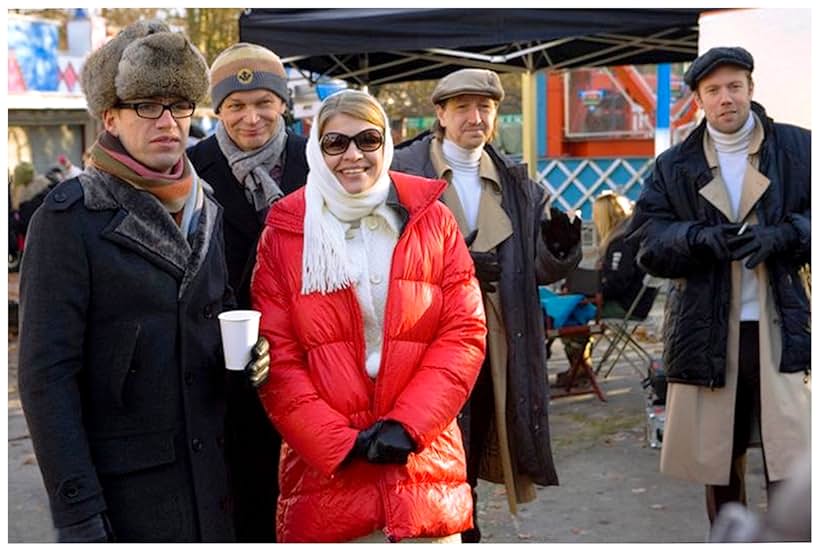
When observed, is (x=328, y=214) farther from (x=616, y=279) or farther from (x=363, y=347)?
(x=616, y=279)

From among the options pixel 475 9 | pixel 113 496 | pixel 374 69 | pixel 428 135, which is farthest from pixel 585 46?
pixel 113 496

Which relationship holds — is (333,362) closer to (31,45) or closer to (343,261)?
(343,261)

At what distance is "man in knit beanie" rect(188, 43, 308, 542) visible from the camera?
3.44 metres

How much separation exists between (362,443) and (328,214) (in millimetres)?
653

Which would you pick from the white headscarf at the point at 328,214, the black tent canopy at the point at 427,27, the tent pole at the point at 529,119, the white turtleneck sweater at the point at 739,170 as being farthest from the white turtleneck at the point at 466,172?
the tent pole at the point at 529,119

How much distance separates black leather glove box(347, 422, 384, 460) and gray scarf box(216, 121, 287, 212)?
36.7 inches

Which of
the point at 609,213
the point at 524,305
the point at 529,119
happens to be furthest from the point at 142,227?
the point at 529,119

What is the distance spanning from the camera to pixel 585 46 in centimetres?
1012

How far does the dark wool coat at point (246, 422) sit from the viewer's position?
3.40 m

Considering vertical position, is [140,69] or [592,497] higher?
[140,69]

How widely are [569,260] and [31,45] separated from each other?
20.0m

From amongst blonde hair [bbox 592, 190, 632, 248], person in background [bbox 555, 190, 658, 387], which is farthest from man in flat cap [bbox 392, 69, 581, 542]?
blonde hair [bbox 592, 190, 632, 248]

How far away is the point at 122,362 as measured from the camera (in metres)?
2.56

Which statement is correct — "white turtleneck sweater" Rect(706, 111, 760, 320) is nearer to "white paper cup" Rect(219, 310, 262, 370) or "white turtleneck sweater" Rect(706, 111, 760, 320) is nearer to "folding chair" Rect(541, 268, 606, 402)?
"white paper cup" Rect(219, 310, 262, 370)
